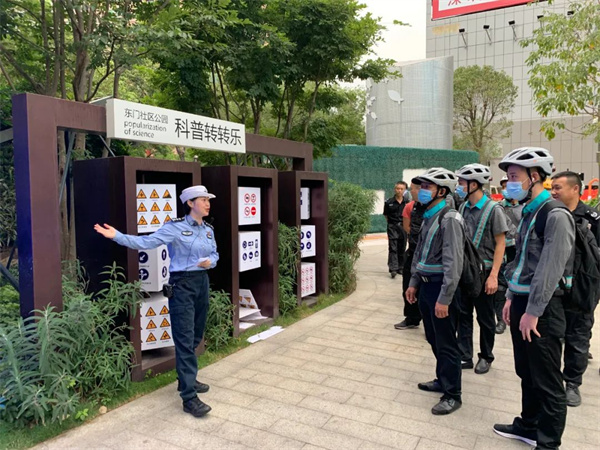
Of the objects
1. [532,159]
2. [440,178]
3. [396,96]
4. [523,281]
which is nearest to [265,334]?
[440,178]

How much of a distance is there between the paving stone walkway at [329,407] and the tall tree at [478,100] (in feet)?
82.2

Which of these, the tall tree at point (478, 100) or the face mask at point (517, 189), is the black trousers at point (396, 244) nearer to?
the face mask at point (517, 189)

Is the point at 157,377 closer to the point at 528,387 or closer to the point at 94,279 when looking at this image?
the point at 94,279

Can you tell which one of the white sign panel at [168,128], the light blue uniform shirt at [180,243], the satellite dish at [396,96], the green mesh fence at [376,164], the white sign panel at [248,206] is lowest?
the light blue uniform shirt at [180,243]

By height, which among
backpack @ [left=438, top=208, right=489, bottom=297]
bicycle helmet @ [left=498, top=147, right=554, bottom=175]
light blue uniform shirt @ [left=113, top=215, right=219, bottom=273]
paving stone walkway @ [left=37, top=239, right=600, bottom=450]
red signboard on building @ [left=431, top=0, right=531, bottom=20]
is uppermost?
red signboard on building @ [left=431, top=0, right=531, bottom=20]

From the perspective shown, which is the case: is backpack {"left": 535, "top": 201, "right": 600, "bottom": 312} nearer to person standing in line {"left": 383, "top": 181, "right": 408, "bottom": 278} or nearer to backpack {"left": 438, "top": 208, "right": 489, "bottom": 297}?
backpack {"left": 438, "top": 208, "right": 489, "bottom": 297}

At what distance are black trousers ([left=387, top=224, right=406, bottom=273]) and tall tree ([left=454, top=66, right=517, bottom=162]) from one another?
847 inches

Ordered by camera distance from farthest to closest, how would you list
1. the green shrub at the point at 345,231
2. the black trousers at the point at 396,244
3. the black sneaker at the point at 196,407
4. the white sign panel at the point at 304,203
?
the black trousers at the point at 396,244, the green shrub at the point at 345,231, the white sign panel at the point at 304,203, the black sneaker at the point at 196,407

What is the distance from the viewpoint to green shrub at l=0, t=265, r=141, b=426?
3156 millimetres

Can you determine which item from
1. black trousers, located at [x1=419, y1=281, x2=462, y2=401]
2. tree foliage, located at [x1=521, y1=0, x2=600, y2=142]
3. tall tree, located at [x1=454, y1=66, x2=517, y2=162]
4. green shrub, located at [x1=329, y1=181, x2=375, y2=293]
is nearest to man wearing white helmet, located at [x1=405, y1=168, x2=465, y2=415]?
black trousers, located at [x1=419, y1=281, x2=462, y2=401]

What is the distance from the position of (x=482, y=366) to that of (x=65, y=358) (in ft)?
11.6

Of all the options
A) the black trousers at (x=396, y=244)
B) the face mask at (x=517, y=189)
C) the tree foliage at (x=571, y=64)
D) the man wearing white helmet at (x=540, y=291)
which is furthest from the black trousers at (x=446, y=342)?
the tree foliage at (x=571, y=64)

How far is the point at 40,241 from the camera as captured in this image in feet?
11.4

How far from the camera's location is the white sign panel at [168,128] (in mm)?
3941
